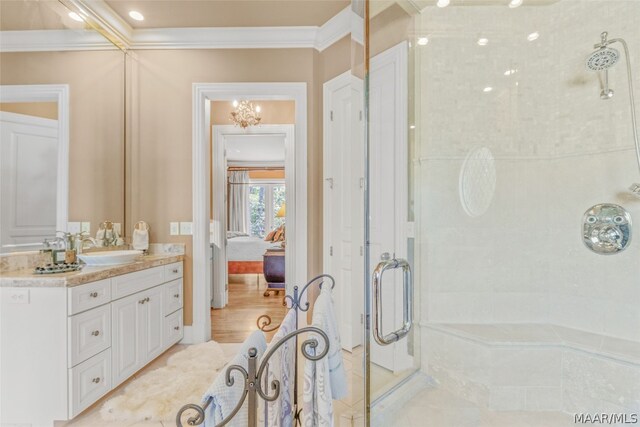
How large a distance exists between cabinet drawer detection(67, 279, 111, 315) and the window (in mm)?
6466

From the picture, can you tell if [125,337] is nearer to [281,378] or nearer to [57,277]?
[57,277]

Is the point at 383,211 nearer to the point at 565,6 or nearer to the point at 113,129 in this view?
the point at 565,6

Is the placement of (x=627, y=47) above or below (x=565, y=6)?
below

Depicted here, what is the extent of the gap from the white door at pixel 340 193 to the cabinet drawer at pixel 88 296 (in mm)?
1672

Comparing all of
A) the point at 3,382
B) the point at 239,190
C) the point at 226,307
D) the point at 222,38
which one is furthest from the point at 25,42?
the point at 239,190

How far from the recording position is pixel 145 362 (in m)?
2.24

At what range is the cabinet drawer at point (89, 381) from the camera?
5.41 ft

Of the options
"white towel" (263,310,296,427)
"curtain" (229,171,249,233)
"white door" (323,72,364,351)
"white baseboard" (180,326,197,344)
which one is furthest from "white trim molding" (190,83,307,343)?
"curtain" (229,171,249,233)

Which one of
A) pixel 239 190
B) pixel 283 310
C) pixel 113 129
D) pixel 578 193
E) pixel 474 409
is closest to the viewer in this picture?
pixel 474 409

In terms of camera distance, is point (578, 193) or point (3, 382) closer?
point (3, 382)

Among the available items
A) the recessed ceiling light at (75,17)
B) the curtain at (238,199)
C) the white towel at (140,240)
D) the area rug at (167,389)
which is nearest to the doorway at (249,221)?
the curtain at (238,199)

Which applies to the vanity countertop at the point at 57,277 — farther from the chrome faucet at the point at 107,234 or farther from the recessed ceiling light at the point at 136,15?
the recessed ceiling light at the point at 136,15

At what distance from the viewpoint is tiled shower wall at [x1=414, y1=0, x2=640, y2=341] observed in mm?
1673

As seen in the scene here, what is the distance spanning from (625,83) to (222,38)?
3.01 m
